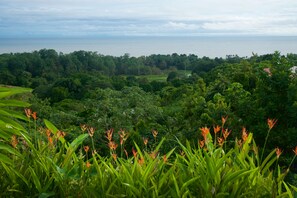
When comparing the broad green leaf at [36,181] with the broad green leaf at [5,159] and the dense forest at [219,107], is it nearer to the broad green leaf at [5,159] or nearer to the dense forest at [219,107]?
the broad green leaf at [5,159]

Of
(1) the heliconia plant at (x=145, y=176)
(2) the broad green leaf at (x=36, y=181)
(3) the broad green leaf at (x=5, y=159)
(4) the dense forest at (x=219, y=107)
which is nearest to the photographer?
(1) the heliconia plant at (x=145, y=176)

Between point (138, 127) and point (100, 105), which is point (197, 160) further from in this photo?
point (100, 105)

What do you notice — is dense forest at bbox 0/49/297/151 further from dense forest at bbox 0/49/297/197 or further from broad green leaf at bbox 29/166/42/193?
broad green leaf at bbox 29/166/42/193

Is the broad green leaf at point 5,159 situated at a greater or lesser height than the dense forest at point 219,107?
greater

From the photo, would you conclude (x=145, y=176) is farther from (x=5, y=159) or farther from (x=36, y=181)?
(x=5, y=159)

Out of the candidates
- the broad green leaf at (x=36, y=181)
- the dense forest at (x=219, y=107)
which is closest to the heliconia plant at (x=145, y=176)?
the broad green leaf at (x=36, y=181)

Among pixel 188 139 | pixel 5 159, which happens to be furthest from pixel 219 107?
pixel 5 159

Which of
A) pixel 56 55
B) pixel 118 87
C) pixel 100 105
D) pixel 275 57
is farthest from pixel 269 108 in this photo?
pixel 56 55

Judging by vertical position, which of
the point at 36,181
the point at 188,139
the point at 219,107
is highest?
the point at 36,181

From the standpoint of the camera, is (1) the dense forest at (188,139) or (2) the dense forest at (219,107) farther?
(2) the dense forest at (219,107)

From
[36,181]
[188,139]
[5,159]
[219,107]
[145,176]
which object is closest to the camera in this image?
[145,176]

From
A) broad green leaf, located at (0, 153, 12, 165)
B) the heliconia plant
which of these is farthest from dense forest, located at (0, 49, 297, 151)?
broad green leaf, located at (0, 153, 12, 165)

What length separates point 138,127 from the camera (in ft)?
24.7

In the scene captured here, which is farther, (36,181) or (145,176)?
(36,181)
